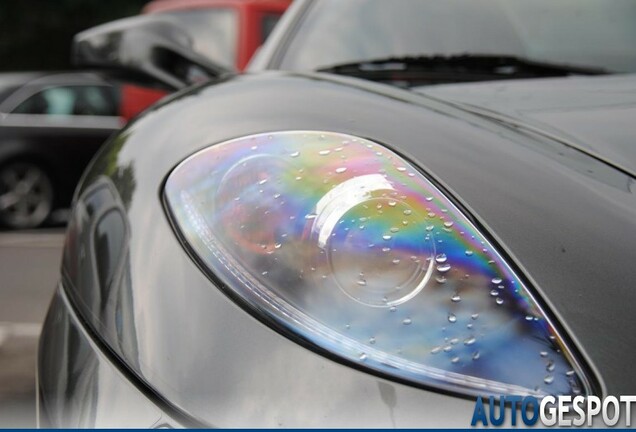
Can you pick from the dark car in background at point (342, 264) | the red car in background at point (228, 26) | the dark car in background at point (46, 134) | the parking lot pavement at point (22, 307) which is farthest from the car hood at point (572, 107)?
the dark car in background at point (46, 134)

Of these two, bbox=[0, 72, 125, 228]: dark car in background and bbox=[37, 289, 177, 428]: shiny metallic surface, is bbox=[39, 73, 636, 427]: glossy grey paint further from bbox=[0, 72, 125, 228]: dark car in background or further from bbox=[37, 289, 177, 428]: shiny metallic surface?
bbox=[0, 72, 125, 228]: dark car in background

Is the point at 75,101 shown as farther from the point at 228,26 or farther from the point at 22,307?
the point at 22,307

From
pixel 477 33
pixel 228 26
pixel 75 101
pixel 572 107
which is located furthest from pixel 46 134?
pixel 572 107

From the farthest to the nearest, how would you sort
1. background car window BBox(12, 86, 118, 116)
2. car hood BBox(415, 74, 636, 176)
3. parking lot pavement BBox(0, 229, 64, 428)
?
background car window BBox(12, 86, 118, 116) < parking lot pavement BBox(0, 229, 64, 428) < car hood BBox(415, 74, 636, 176)

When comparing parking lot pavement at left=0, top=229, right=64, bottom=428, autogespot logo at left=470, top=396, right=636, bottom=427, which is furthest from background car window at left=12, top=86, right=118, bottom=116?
autogespot logo at left=470, top=396, right=636, bottom=427

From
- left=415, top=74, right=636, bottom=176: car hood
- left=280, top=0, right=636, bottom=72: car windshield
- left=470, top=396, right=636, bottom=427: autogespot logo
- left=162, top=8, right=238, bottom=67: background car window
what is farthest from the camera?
left=162, top=8, right=238, bottom=67: background car window

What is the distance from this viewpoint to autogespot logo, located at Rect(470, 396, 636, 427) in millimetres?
819

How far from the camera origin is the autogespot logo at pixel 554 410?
82 cm

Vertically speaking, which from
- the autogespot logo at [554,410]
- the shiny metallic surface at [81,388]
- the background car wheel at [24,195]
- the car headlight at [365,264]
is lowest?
the background car wheel at [24,195]

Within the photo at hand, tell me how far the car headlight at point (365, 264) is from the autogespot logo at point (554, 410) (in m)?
0.02

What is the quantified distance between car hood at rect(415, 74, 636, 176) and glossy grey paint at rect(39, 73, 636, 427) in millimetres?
51

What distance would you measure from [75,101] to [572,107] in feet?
23.5

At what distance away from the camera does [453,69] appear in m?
1.88

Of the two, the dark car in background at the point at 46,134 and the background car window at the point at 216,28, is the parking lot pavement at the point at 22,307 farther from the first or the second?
the background car window at the point at 216,28
